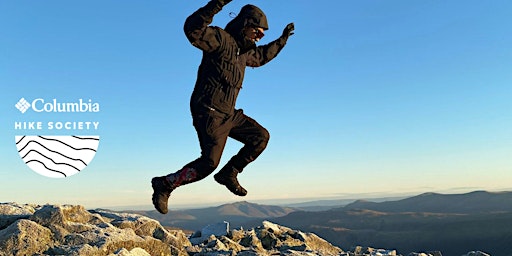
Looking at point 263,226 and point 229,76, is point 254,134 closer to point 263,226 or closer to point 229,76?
point 229,76

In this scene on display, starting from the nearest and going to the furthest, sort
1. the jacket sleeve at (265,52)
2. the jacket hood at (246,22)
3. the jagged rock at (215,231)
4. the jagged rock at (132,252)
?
the jagged rock at (132,252)
the jacket hood at (246,22)
the jacket sleeve at (265,52)
the jagged rock at (215,231)

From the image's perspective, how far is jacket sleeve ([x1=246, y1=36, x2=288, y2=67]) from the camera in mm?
7895

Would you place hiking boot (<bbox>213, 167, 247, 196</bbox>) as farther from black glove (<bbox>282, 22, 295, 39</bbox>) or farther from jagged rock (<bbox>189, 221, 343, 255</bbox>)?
black glove (<bbox>282, 22, 295, 39</bbox>)

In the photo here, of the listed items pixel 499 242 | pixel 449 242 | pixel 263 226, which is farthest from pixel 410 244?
pixel 263 226

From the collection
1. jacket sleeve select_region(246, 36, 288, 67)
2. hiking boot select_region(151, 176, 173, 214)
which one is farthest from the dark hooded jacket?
hiking boot select_region(151, 176, 173, 214)

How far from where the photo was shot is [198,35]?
21.4 ft

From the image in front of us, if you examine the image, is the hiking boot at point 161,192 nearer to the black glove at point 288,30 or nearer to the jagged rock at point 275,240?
the jagged rock at point 275,240

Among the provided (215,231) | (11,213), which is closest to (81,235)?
(11,213)

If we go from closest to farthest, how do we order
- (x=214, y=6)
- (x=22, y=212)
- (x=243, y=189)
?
(x=214, y=6) < (x=22, y=212) < (x=243, y=189)

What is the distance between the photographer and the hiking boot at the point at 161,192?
7.22m

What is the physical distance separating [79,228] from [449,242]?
532 feet

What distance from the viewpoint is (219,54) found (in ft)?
22.8

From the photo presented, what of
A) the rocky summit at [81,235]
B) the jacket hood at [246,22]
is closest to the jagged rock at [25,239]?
the rocky summit at [81,235]

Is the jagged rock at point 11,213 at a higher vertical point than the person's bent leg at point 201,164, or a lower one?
lower
